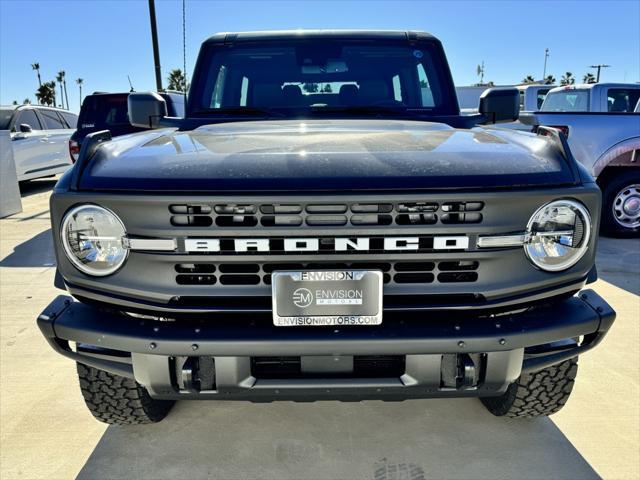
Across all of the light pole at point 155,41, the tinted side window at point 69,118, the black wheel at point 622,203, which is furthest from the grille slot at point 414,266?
the light pole at point 155,41

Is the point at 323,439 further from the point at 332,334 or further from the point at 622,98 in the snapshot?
the point at 622,98

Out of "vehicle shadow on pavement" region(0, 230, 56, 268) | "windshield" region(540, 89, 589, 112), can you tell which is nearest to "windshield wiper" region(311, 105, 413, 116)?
"vehicle shadow on pavement" region(0, 230, 56, 268)

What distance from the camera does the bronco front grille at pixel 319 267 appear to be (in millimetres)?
1808

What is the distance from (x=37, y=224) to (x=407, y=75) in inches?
259

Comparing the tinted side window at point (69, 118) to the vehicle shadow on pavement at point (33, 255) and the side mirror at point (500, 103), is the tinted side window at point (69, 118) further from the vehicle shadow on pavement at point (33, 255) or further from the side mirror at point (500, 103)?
the side mirror at point (500, 103)

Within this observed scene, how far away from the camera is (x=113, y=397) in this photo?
7.51ft

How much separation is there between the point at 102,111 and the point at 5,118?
3152 millimetres

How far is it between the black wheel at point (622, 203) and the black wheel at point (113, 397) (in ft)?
19.5

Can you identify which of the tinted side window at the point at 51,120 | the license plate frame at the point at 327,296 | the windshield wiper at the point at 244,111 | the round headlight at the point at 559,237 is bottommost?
the tinted side window at the point at 51,120

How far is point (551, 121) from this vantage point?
6.07 m

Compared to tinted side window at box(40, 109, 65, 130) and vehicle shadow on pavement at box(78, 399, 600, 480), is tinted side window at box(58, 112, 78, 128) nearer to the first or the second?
tinted side window at box(40, 109, 65, 130)

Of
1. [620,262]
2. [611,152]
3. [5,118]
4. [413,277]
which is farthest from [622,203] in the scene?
[5,118]

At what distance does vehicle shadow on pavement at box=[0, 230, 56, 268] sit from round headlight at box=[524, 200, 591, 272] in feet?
17.1

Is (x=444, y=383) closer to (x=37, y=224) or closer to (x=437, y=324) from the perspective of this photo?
(x=437, y=324)
